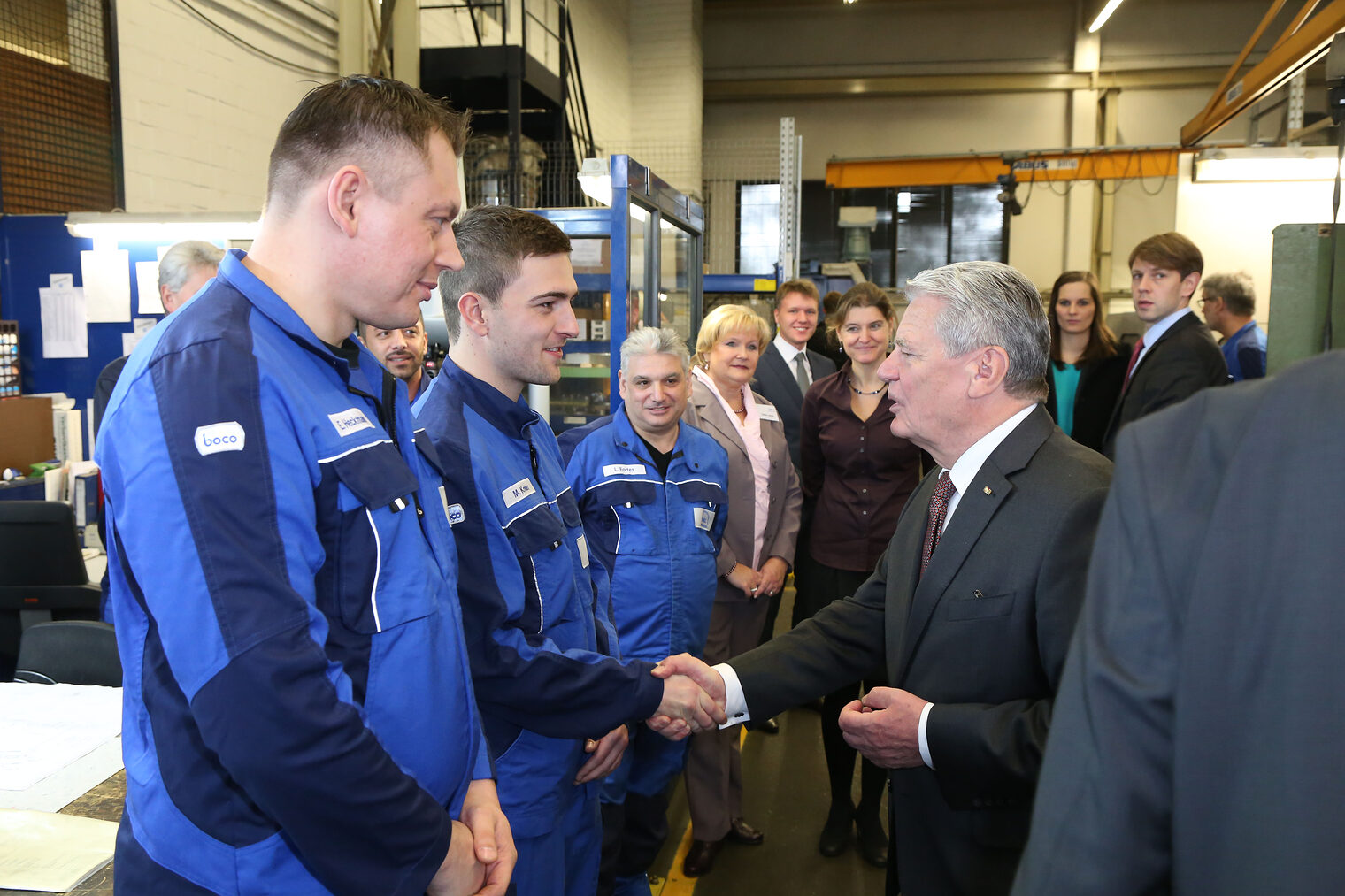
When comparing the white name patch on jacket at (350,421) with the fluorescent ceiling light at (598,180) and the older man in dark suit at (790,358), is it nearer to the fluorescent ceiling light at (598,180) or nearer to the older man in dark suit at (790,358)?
the fluorescent ceiling light at (598,180)

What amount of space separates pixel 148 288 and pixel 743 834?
3.62 m

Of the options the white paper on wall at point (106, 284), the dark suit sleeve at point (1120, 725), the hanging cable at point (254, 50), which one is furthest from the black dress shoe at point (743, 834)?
the hanging cable at point (254, 50)

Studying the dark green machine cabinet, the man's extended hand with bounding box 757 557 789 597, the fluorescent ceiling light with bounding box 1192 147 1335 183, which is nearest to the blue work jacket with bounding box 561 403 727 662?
the man's extended hand with bounding box 757 557 789 597

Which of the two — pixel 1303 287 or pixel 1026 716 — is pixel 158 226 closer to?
pixel 1026 716

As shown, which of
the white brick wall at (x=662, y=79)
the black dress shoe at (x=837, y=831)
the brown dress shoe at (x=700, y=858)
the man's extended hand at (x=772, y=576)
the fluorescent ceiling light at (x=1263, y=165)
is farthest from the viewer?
the white brick wall at (x=662, y=79)

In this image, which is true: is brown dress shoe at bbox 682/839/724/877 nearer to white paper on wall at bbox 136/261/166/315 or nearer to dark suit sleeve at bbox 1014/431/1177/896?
dark suit sleeve at bbox 1014/431/1177/896

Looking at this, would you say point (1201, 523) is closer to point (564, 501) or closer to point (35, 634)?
point (564, 501)

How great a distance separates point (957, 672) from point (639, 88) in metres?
12.4

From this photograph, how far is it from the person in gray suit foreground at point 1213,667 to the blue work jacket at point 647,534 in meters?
1.93

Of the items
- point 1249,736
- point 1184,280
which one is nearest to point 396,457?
point 1249,736

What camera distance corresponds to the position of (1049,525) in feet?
5.17

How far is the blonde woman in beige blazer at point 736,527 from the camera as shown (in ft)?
10.2

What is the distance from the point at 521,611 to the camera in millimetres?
1681

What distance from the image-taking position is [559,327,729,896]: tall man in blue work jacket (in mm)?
2650
